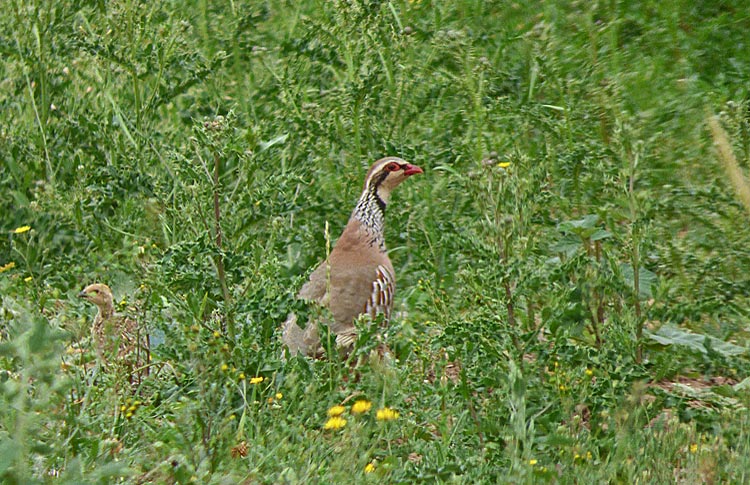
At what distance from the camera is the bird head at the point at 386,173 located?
22.7 feet

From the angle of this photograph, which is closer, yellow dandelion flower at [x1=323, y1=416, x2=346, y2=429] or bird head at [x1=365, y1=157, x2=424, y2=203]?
yellow dandelion flower at [x1=323, y1=416, x2=346, y2=429]

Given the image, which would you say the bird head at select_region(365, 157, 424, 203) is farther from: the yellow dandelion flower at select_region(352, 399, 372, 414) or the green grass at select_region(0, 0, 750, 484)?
the yellow dandelion flower at select_region(352, 399, 372, 414)

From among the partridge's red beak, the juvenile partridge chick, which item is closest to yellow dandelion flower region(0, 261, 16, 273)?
the juvenile partridge chick

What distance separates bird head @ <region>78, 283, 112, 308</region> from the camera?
631 centimetres

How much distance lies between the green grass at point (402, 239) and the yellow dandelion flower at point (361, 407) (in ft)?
0.19

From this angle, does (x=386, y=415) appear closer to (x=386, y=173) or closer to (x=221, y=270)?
(x=221, y=270)

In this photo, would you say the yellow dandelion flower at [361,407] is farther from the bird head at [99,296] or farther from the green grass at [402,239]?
the bird head at [99,296]

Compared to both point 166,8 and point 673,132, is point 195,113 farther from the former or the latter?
point 673,132

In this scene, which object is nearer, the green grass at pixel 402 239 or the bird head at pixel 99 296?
the green grass at pixel 402 239

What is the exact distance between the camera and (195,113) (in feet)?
26.3

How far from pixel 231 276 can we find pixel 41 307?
57.6 inches

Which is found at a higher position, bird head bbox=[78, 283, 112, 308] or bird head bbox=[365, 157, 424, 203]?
bird head bbox=[365, 157, 424, 203]

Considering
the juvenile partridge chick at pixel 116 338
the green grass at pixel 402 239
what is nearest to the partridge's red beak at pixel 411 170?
the green grass at pixel 402 239

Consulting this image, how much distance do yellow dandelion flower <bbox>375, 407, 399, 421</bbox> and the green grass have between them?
1.6 inches
